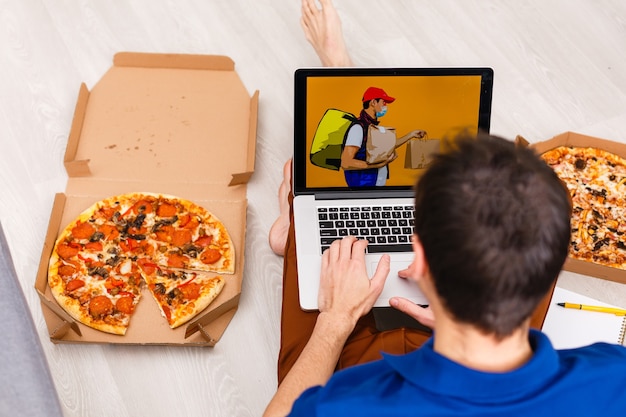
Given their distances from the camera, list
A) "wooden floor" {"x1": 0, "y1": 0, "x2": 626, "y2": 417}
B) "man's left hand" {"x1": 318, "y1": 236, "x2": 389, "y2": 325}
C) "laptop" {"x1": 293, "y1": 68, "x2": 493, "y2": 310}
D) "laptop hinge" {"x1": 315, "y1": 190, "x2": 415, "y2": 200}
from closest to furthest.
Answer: "man's left hand" {"x1": 318, "y1": 236, "x2": 389, "y2": 325}, "laptop" {"x1": 293, "y1": 68, "x2": 493, "y2": 310}, "laptop hinge" {"x1": 315, "y1": 190, "x2": 415, "y2": 200}, "wooden floor" {"x1": 0, "y1": 0, "x2": 626, "y2": 417}

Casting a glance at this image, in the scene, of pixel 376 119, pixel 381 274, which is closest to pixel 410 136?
pixel 376 119

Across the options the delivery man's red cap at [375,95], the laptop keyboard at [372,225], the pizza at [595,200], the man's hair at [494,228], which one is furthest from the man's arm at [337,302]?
the pizza at [595,200]

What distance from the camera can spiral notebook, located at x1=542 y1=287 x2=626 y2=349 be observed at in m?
1.66

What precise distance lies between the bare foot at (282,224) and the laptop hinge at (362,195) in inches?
8.9

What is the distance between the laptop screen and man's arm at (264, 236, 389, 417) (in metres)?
0.21

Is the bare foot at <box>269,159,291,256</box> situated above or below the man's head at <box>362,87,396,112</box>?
below

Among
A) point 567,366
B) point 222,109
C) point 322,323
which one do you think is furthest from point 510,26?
point 567,366

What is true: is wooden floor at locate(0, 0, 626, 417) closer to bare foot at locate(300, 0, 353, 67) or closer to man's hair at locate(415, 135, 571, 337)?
bare foot at locate(300, 0, 353, 67)

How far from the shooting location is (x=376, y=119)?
1599 mm

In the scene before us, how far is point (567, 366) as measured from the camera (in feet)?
3.00

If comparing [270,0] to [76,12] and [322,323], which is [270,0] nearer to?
[76,12]

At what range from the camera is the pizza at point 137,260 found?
172 cm

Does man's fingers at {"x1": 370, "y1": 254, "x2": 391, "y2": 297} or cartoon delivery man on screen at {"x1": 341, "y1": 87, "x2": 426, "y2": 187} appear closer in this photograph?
man's fingers at {"x1": 370, "y1": 254, "x2": 391, "y2": 297}

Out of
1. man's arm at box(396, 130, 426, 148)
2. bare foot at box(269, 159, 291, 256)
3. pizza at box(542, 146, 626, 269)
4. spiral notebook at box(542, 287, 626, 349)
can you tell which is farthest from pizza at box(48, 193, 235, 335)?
pizza at box(542, 146, 626, 269)
